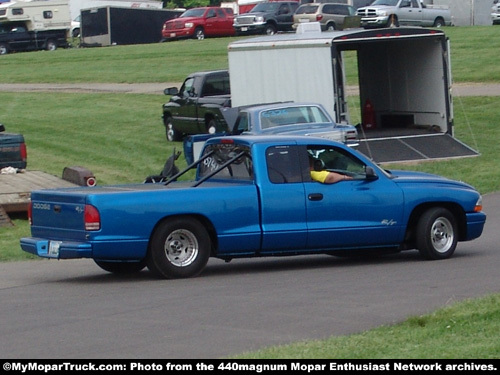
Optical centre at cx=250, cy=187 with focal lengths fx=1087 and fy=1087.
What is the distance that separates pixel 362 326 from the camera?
9.00 m

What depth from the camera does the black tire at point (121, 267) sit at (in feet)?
41.7

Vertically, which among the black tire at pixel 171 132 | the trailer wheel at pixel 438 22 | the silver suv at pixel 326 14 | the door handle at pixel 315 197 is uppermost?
the silver suv at pixel 326 14

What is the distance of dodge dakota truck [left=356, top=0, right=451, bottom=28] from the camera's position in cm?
4938

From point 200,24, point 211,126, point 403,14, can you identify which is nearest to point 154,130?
point 211,126

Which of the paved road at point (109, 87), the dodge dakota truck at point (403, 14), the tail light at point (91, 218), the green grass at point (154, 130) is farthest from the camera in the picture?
the dodge dakota truck at point (403, 14)

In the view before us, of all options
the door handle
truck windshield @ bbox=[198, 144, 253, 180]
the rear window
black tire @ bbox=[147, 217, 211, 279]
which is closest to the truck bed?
truck windshield @ bbox=[198, 144, 253, 180]

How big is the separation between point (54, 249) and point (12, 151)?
8850 millimetres

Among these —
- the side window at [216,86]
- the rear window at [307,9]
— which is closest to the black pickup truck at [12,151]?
the side window at [216,86]

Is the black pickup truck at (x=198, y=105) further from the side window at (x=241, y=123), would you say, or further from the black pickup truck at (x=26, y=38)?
the black pickup truck at (x=26, y=38)

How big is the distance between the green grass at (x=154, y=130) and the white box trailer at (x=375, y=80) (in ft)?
3.96

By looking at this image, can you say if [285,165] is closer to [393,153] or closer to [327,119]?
[327,119]

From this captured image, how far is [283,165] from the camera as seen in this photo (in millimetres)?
12539

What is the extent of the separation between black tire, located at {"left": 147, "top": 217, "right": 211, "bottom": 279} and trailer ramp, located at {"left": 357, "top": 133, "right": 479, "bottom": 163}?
38.3 ft

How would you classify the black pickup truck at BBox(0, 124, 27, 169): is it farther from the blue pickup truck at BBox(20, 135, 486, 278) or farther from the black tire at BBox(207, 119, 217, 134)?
the blue pickup truck at BBox(20, 135, 486, 278)
